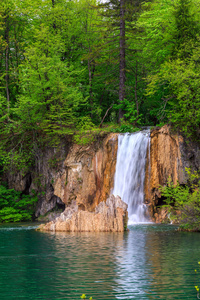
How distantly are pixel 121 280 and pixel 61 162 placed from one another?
76.4 ft

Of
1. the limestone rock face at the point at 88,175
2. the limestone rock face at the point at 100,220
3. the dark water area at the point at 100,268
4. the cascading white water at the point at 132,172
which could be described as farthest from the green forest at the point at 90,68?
the dark water area at the point at 100,268

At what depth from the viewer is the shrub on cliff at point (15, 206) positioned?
30797 millimetres

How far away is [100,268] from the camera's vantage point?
1046 centimetres

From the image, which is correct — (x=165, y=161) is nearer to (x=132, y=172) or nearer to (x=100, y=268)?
(x=132, y=172)

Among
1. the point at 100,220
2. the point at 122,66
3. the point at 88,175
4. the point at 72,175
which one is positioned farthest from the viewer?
the point at 122,66

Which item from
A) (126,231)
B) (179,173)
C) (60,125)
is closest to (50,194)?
(60,125)

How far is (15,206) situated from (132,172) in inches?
407

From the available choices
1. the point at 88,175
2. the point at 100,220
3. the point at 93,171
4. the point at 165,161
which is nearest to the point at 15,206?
the point at 88,175

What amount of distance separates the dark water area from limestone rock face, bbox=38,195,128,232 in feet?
10.9

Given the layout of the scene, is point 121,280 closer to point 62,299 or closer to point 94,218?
point 62,299

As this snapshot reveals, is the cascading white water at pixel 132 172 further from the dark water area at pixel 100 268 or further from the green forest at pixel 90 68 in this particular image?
the dark water area at pixel 100 268

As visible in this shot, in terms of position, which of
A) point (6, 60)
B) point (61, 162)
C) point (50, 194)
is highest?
point (6, 60)

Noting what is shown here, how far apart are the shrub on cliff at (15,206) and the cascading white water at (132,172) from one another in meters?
7.92

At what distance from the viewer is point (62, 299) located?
7.61 meters
